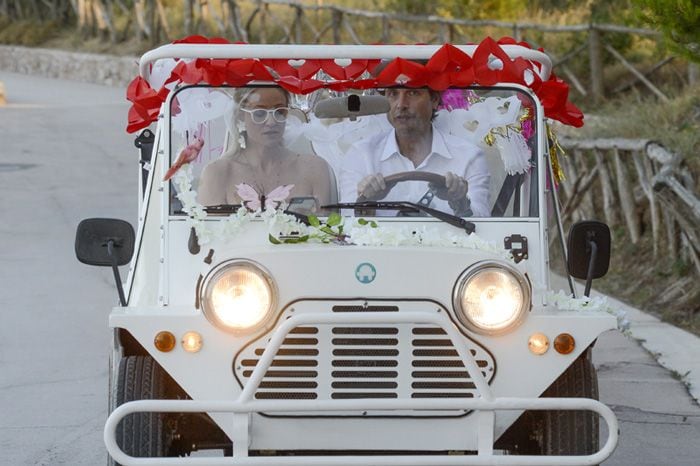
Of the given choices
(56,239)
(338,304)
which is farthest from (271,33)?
(338,304)

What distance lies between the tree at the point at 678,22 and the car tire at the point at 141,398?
5409mm

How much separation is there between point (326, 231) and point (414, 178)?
0.67m

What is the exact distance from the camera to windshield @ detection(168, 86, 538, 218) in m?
6.06

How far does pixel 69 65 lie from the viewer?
39.8 m

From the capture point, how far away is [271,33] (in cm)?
3366

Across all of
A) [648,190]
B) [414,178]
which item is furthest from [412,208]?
[648,190]

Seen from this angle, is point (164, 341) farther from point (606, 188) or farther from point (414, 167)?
point (606, 188)

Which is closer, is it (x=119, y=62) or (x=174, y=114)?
(x=174, y=114)

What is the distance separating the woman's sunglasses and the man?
1.06 ft

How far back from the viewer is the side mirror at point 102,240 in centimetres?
607

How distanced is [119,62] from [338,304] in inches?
1266

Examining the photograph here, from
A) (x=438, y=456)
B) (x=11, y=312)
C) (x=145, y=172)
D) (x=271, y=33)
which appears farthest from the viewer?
(x=271, y=33)

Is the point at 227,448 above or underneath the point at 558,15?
underneath

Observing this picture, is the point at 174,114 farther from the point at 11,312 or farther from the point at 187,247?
the point at 11,312
